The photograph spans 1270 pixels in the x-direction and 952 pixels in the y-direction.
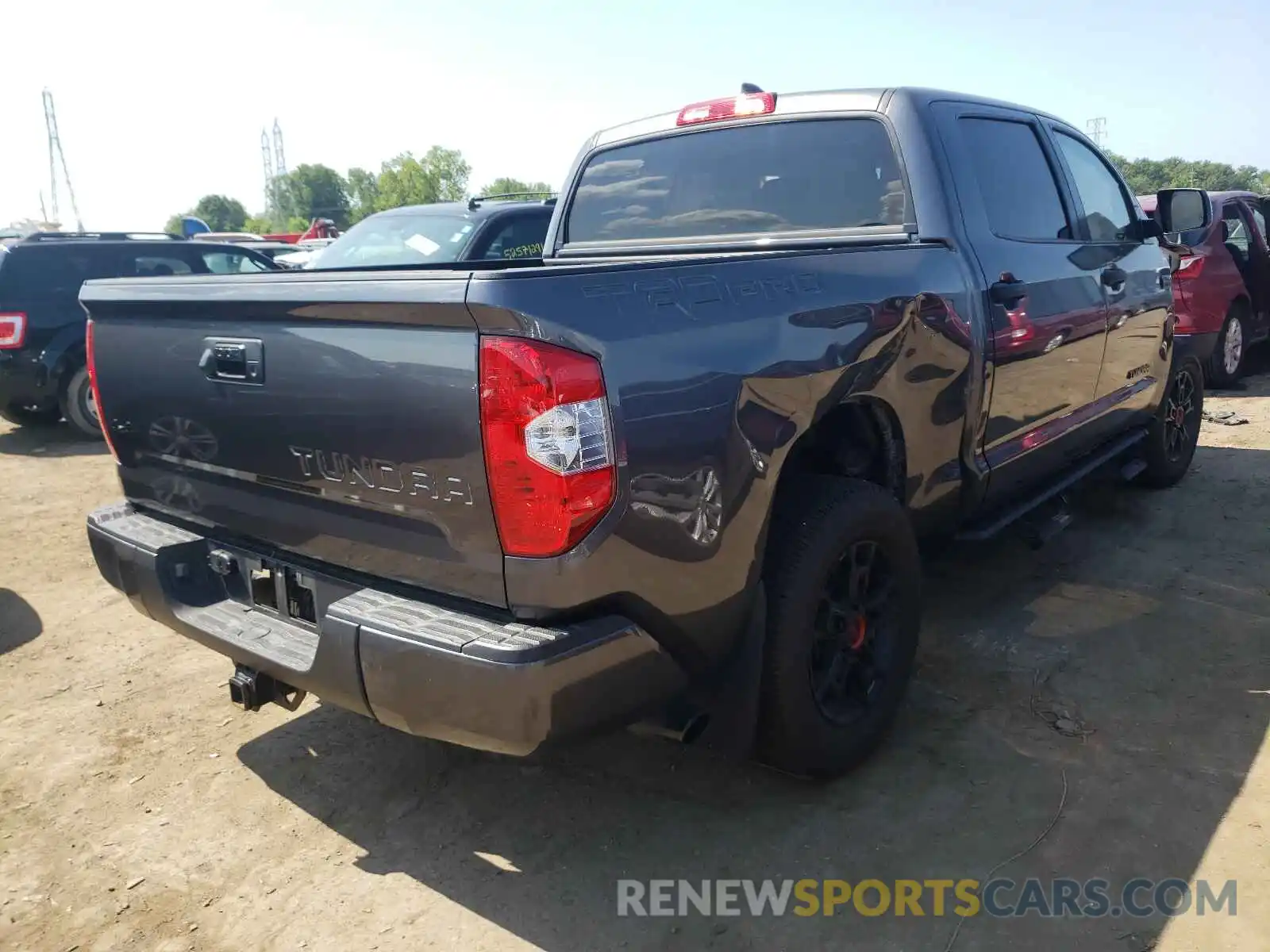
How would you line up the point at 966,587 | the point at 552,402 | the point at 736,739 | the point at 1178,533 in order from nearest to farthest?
the point at 552,402, the point at 736,739, the point at 966,587, the point at 1178,533

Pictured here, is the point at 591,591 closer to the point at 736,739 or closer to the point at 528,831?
the point at 736,739

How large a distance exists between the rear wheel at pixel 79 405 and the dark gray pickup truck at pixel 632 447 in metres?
6.18

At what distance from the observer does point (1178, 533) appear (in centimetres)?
500

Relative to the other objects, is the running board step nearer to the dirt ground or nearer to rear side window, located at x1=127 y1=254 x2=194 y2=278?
the dirt ground

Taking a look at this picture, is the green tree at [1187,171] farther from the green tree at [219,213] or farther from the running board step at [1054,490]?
the green tree at [219,213]

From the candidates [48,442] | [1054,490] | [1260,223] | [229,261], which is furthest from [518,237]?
[1260,223]

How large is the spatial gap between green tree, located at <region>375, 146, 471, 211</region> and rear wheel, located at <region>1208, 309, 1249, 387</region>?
8816cm

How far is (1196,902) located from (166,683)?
3368 mm

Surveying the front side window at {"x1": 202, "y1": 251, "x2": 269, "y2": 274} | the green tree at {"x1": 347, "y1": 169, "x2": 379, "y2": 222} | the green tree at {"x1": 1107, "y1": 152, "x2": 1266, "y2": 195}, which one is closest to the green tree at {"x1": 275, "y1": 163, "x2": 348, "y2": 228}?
the green tree at {"x1": 347, "y1": 169, "x2": 379, "y2": 222}

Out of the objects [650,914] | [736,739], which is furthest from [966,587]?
[650,914]

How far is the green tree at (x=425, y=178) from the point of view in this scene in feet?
304

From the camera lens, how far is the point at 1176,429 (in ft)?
18.6

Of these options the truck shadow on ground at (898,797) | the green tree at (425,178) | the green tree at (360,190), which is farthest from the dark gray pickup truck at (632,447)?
→ the green tree at (360,190)

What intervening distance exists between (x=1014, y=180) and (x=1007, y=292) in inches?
25.8
